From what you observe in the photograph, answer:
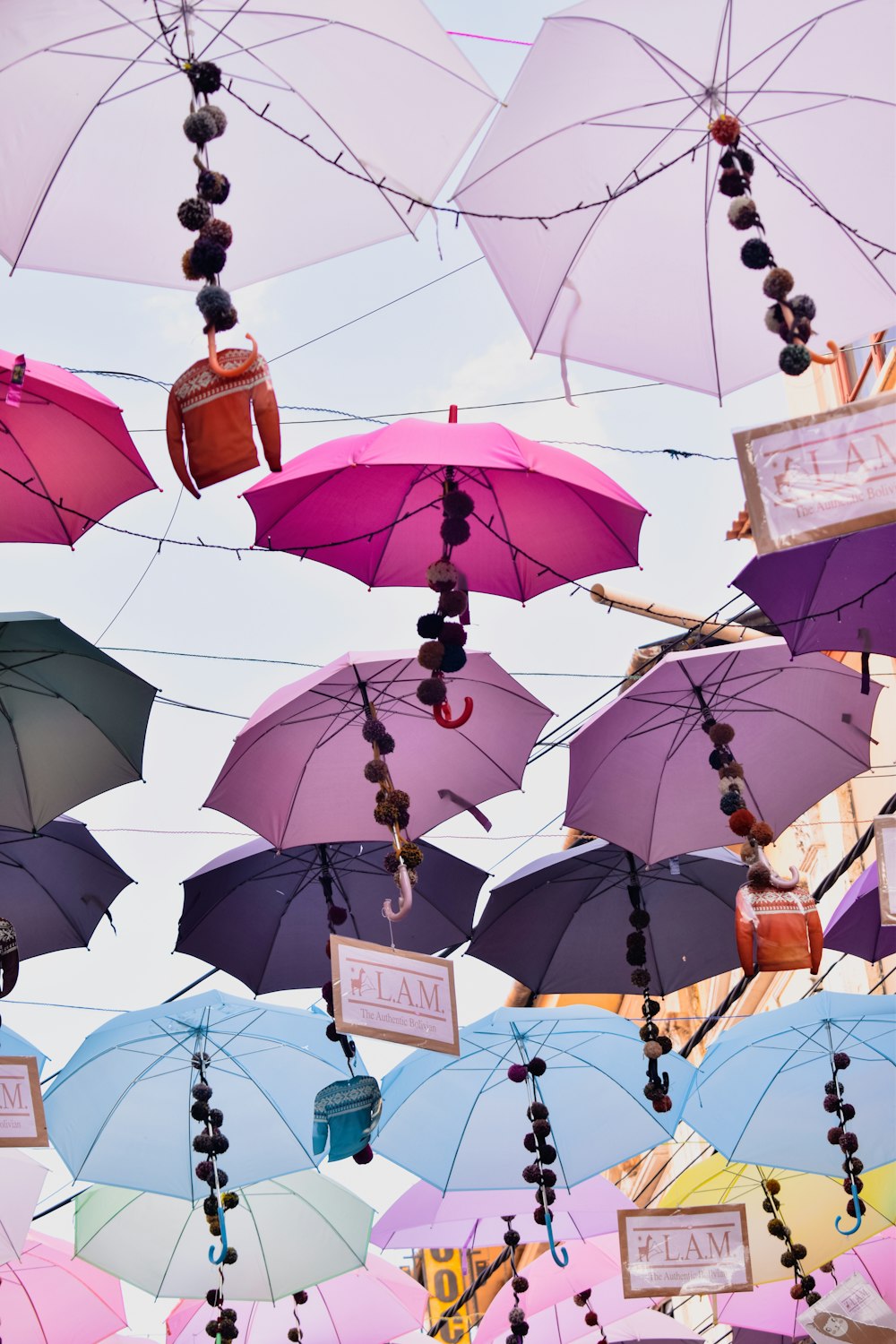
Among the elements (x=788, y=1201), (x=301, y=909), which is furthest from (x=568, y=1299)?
(x=301, y=909)

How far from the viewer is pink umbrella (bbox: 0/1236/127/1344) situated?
875 cm

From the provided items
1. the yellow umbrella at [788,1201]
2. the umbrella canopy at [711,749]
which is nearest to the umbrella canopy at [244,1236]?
the yellow umbrella at [788,1201]

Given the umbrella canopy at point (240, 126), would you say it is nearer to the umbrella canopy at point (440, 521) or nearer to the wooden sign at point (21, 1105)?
the umbrella canopy at point (440, 521)

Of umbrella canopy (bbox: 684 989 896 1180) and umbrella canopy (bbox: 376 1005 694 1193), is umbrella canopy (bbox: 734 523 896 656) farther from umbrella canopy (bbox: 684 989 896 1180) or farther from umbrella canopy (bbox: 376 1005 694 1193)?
umbrella canopy (bbox: 376 1005 694 1193)

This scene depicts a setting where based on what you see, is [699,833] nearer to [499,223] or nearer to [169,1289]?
[499,223]

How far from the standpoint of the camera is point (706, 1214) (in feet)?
23.5

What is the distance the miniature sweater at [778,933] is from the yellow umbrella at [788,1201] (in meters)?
2.97

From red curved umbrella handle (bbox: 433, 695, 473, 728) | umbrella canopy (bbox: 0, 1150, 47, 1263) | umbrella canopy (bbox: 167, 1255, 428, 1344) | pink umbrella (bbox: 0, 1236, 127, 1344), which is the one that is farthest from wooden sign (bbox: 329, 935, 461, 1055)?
umbrella canopy (bbox: 167, 1255, 428, 1344)

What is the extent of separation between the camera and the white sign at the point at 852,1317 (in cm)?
670

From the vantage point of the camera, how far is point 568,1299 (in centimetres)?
927

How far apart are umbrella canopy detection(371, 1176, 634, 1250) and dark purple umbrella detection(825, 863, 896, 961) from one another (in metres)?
2.45

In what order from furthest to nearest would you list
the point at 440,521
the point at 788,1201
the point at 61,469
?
the point at 788,1201, the point at 440,521, the point at 61,469

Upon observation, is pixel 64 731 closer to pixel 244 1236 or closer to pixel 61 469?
pixel 61 469

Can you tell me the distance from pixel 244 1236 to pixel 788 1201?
3.39 meters
